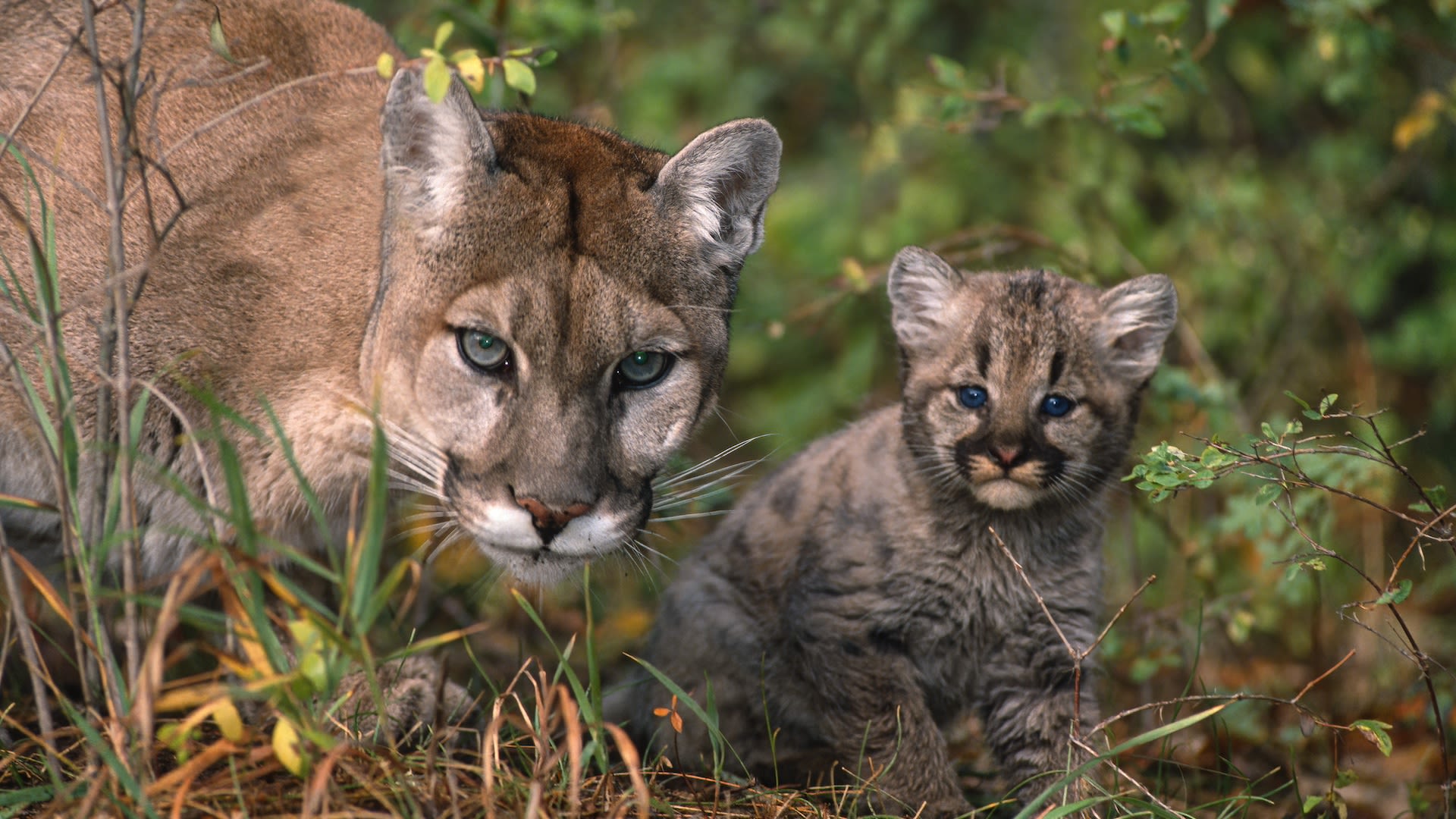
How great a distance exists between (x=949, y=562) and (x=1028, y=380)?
65 centimetres

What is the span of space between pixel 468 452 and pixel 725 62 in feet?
17.0

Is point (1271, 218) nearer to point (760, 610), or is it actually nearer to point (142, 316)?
point (760, 610)

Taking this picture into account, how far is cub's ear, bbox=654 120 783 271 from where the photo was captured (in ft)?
14.0

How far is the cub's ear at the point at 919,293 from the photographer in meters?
4.88

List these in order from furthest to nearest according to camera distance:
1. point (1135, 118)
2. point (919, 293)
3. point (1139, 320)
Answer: point (1135, 118), point (919, 293), point (1139, 320)

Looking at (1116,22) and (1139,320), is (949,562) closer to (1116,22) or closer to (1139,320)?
(1139,320)

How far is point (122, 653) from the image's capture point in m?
5.21

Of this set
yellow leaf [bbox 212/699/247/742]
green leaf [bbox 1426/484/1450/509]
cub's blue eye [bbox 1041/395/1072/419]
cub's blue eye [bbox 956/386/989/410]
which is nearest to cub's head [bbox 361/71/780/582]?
cub's blue eye [bbox 956/386/989/410]

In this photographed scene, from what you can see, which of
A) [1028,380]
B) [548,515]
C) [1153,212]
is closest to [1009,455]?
[1028,380]

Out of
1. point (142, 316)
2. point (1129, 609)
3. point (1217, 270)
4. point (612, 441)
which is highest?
point (142, 316)

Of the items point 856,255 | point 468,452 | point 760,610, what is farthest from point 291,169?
point 856,255

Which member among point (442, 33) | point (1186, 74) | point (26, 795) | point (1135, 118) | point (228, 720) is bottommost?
point (26, 795)

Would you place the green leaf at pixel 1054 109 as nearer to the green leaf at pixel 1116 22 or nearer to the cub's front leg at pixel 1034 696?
the green leaf at pixel 1116 22

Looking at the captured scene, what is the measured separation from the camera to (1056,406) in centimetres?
453
